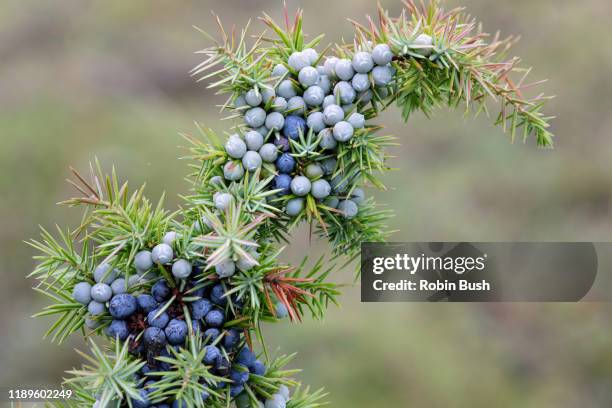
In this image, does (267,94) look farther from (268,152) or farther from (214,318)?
(214,318)

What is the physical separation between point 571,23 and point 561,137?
482 mm

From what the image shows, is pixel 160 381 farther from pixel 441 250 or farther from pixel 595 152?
pixel 595 152

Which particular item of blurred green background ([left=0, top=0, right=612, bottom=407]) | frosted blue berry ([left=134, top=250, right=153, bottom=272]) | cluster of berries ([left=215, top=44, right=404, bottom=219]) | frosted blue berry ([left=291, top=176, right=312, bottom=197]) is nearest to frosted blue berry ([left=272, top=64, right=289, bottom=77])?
cluster of berries ([left=215, top=44, right=404, bottom=219])

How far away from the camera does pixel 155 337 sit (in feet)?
1.79

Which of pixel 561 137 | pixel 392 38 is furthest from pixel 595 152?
pixel 392 38

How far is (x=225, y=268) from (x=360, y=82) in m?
0.21

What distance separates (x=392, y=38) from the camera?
1.98 ft

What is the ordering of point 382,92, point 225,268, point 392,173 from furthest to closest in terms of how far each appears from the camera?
point 392,173
point 382,92
point 225,268

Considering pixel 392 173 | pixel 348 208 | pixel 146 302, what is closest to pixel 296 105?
pixel 348 208

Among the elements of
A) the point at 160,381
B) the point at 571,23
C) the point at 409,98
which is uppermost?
the point at 571,23

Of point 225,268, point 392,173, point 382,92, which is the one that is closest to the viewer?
point 225,268

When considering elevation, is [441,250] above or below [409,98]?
below

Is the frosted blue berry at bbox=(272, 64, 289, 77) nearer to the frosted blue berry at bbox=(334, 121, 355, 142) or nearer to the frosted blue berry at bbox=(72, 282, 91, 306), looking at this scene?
the frosted blue berry at bbox=(334, 121, 355, 142)

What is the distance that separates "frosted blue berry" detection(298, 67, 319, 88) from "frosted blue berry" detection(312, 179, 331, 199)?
9cm
